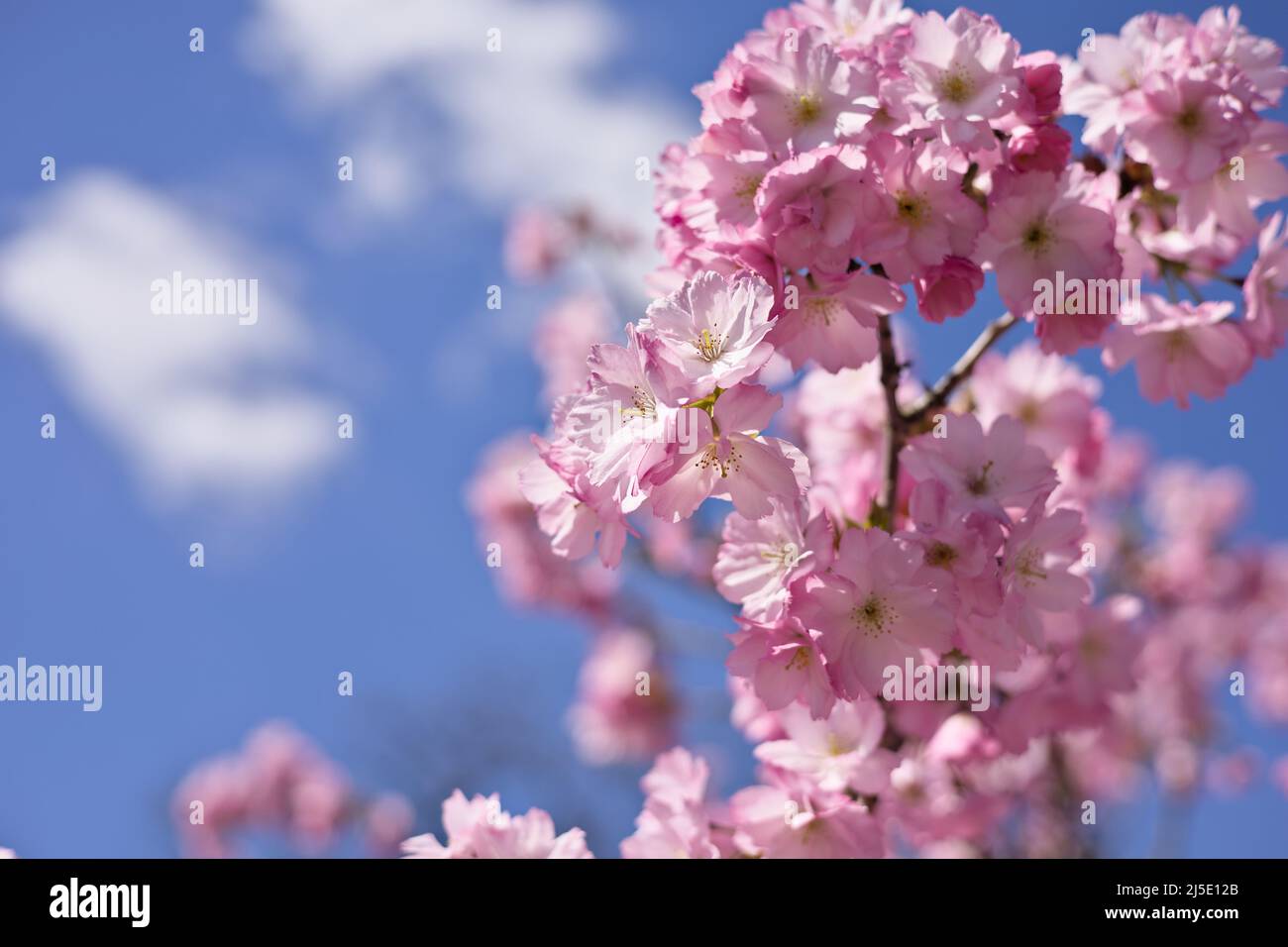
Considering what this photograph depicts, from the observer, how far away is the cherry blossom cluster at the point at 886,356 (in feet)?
4.34

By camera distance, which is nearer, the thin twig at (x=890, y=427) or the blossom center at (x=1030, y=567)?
the blossom center at (x=1030, y=567)

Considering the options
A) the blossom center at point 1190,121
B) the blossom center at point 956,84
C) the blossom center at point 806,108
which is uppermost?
the blossom center at point 1190,121

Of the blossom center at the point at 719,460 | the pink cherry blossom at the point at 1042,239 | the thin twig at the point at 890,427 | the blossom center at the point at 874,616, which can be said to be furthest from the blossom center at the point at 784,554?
the pink cherry blossom at the point at 1042,239

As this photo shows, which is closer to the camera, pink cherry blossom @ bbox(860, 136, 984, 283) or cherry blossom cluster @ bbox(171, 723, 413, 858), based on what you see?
pink cherry blossom @ bbox(860, 136, 984, 283)

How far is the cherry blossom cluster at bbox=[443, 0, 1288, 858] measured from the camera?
1.32 metres

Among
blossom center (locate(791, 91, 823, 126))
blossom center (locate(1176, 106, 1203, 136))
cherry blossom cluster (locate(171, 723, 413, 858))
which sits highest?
blossom center (locate(1176, 106, 1203, 136))

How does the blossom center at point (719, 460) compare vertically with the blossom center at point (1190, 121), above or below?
below

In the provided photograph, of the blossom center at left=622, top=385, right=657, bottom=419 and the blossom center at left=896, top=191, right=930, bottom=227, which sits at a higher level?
the blossom center at left=896, top=191, right=930, bottom=227

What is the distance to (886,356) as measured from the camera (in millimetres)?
1807

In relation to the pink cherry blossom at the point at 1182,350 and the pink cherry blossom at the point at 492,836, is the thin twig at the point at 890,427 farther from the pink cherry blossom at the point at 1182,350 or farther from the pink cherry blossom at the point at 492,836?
the pink cherry blossom at the point at 492,836

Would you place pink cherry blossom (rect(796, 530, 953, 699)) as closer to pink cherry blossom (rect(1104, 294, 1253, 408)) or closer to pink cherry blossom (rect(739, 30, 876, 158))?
pink cherry blossom (rect(739, 30, 876, 158))

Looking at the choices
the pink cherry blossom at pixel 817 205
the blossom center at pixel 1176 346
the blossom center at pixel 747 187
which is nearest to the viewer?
the pink cherry blossom at pixel 817 205

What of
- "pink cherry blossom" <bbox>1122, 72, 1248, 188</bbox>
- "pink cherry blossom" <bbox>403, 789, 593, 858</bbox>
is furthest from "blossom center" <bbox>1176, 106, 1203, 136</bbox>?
"pink cherry blossom" <bbox>403, 789, 593, 858</bbox>

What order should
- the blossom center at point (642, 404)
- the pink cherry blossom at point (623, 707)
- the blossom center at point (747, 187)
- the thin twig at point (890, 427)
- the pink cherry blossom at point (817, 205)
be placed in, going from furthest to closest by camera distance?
1. the pink cherry blossom at point (623, 707)
2. the thin twig at point (890, 427)
3. the blossom center at point (747, 187)
4. the pink cherry blossom at point (817, 205)
5. the blossom center at point (642, 404)
